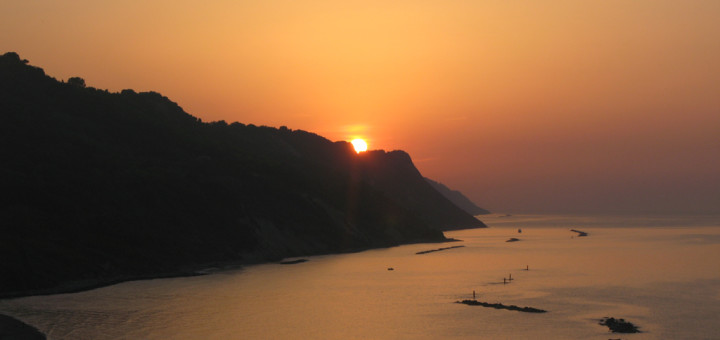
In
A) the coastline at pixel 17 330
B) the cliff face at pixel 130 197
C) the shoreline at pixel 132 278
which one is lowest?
the coastline at pixel 17 330

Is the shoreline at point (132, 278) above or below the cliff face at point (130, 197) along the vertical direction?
below

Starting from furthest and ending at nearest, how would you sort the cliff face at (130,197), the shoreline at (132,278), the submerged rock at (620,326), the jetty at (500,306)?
1. the cliff face at (130,197)
2. the shoreline at (132,278)
3. the jetty at (500,306)
4. the submerged rock at (620,326)

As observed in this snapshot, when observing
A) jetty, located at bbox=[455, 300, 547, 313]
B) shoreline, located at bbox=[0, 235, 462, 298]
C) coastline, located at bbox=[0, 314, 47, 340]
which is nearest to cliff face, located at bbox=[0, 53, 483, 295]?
shoreline, located at bbox=[0, 235, 462, 298]

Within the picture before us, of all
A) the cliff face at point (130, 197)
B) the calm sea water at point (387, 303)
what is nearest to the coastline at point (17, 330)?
the calm sea water at point (387, 303)

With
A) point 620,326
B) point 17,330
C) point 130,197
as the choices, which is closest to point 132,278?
point 130,197

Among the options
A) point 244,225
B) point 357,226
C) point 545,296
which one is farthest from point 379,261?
point 545,296

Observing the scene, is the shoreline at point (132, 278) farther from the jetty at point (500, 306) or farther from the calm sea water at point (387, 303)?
the jetty at point (500, 306)

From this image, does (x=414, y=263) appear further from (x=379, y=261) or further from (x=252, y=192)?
(x=252, y=192)
